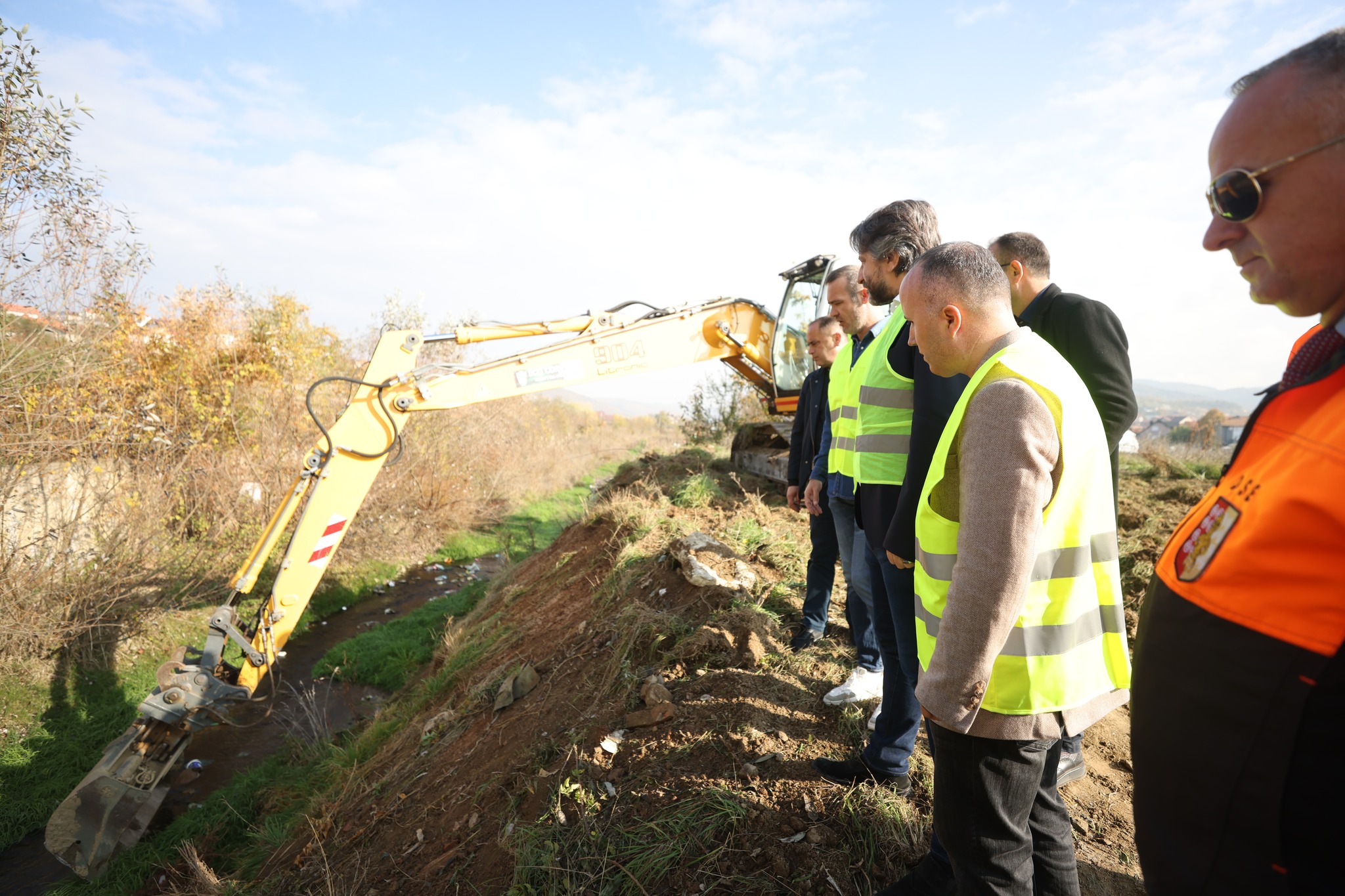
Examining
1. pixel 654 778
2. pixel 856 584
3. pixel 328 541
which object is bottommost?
pixel 654 778

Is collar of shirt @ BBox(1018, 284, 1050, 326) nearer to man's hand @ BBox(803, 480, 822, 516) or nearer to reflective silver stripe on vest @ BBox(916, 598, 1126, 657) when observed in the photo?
man's hand @ BBox(803, 480, 822, 516)

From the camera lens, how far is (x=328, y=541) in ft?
17.1

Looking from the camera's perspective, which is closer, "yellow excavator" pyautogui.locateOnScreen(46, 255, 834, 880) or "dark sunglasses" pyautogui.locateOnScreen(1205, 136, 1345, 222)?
"dark sunglasses" pyautogui.locateOnScreen(1205, 136, 1345, 222)

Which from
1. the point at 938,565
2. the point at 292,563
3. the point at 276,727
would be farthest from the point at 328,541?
the point at 938,565

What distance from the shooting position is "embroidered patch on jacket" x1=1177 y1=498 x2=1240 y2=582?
998 millimetres

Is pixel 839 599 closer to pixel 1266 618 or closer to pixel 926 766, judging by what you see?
pixel 926 766

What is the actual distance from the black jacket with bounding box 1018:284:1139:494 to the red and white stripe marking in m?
5.06

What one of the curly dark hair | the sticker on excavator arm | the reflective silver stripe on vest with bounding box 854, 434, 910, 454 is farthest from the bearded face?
the sticker on excavator arm

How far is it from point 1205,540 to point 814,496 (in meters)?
2.93

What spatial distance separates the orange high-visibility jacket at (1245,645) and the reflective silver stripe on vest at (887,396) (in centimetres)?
149

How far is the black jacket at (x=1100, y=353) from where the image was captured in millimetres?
2605

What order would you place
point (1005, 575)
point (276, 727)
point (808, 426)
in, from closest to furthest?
point (1005, 575) → point (808, 426) → point (276, 727)

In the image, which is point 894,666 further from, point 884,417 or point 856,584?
point 884,417

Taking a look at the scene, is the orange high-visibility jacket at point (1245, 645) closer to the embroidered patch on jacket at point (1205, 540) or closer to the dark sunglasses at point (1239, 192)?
the embroidered patch on jacket at point (1205, 540)
